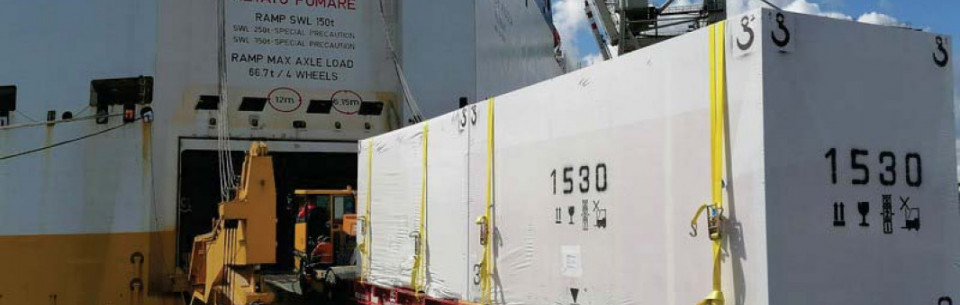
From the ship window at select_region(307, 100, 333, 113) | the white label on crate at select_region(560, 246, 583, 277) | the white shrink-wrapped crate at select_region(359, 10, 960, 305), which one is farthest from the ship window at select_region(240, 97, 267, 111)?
the white label on crate at select_region(560, 246, 583, 277)

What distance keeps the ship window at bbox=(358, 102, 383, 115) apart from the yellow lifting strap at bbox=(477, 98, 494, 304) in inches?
299

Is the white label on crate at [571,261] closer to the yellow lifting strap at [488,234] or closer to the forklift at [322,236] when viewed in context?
the yellow lifting strap at [488,234]

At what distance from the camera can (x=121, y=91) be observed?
11672 millimetres

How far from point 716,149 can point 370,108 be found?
32.8ft

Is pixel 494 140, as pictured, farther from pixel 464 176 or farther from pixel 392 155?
pixel 392 155

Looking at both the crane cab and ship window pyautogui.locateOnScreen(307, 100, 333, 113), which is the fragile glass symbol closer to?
the crane cab

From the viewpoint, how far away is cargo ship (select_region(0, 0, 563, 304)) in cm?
1119

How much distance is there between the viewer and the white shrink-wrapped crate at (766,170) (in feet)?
11.9

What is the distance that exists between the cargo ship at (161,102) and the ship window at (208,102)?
0.02m

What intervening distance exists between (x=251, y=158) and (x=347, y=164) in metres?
6.76

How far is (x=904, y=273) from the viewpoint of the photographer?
3926 millimetres

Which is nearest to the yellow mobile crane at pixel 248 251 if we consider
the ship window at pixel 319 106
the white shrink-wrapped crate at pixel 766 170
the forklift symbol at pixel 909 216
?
the ship window at pixel 319 106

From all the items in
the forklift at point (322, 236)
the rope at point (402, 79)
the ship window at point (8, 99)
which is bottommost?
the forklift at point (322, 236)

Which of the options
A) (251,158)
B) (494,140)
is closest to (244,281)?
(251,158)
